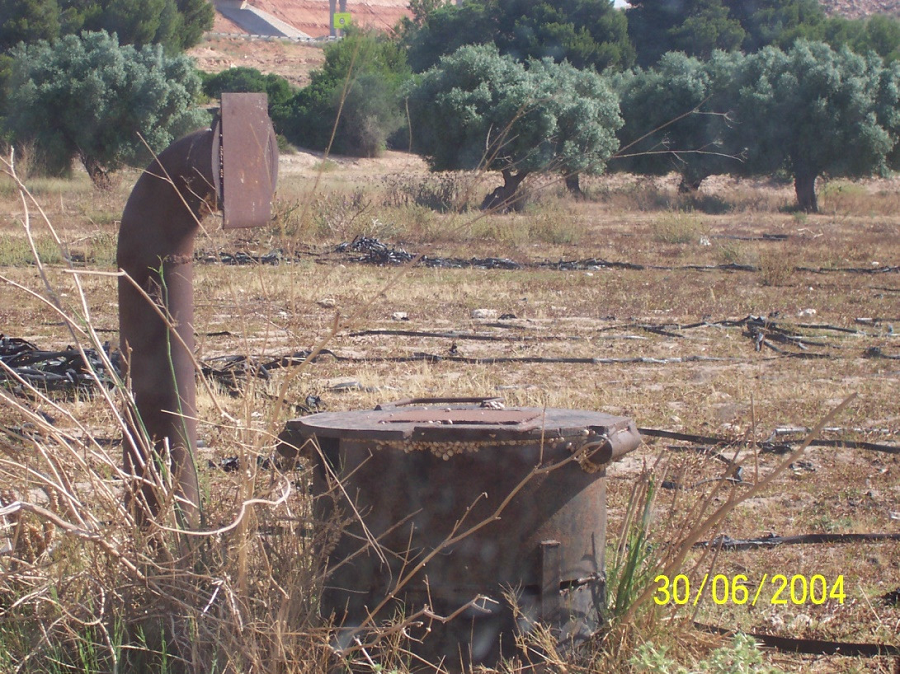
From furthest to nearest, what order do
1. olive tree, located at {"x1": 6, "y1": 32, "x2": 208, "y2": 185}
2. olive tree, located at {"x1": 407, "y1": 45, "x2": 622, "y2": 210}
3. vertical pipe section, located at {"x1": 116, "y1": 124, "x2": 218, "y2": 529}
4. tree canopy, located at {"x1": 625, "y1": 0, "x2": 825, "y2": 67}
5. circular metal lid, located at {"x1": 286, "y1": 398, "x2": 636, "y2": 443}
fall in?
1. tree canopy, located at {"x1": 625, "y1": 0, "x2": 825, "y2": 67}
2. olive tree, located at {"x1": 6, "y1": 32, "x2": 208, "y2": 185}
3. olive tree, located at {"x1": 407, "y1": 45, "x2": 622, "y2": 210}
4. vertical pipe section, located at {"x1": 116, "y1": 124, "x2": 218, "y2": 529}
5. circular metal lid, located at {"x1": 286, "y1": 398, "x2": 636, "y2": 443}

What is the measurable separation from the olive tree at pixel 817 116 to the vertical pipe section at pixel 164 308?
25.8 meters

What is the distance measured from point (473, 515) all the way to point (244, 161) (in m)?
1.18

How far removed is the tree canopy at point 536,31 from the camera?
4759cm

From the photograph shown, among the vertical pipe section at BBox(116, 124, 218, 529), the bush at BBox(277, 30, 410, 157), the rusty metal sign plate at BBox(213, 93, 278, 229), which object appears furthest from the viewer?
the bush at BBox(277, 30, 410, 157)

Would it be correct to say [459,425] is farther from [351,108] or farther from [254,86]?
[254,86]

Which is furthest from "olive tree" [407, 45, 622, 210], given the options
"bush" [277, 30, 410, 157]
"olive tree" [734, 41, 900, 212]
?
"olive tree" [734, 41, 900, 212]

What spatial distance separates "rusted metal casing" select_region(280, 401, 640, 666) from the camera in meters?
2.43

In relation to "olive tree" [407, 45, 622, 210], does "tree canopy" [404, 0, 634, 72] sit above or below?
above

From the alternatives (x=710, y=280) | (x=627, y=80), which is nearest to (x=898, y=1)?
(x=627, y=80)

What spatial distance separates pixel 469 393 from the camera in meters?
6.07

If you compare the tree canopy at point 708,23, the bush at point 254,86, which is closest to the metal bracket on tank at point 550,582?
the bush at point 254,86

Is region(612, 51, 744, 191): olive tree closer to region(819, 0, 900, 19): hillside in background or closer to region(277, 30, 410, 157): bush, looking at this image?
region(277, 30, 410, 157): bush
